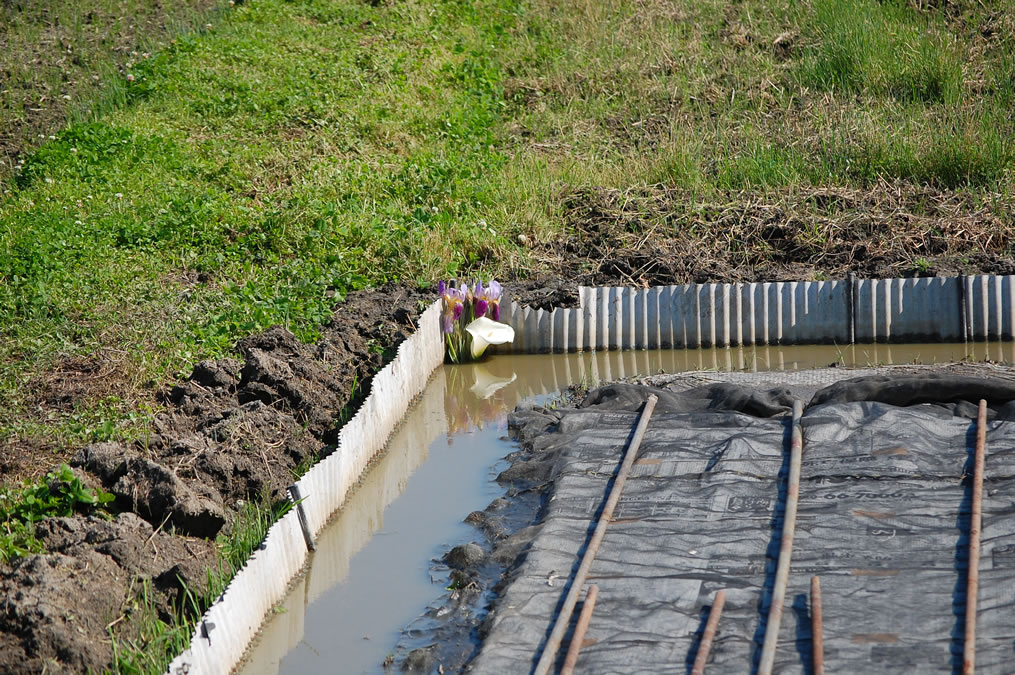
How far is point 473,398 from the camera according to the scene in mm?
8109

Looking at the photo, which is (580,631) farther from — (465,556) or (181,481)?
Answer: (181,481)

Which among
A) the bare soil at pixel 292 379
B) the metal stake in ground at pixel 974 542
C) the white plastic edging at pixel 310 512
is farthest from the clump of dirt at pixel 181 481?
the metal stake in ground at pixel 974 542

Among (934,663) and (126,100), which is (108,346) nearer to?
(934,663)

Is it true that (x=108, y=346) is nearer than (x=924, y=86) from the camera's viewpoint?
Yes

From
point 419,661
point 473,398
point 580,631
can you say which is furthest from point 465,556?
point 473,398

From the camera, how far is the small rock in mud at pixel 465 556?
5.40 metres

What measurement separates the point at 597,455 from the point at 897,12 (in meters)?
10.6

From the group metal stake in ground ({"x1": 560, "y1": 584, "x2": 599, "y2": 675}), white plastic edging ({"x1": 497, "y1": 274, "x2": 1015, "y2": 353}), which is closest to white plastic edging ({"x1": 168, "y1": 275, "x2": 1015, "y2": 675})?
white plastic edging ({"x1": 497, "y1": 274, "x2": 1015, "y2": 353})

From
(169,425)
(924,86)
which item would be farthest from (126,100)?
(924,86)

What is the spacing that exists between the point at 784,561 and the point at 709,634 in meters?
0.67

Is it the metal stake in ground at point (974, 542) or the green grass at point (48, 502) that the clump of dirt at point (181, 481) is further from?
the metal stake in ground at point (974, 542)

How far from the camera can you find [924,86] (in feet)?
40.5

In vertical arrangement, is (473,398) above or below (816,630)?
below

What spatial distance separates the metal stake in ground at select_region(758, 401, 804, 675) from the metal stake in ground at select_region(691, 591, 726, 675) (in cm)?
20
